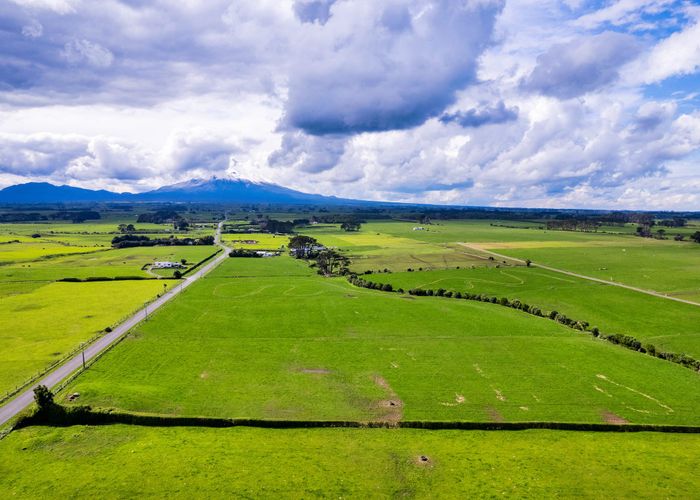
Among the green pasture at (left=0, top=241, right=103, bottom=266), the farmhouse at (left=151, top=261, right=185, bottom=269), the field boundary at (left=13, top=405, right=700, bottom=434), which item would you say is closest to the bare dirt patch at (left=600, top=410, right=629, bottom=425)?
the field boundary at (left=13, top=405, right=700, bottom=434)

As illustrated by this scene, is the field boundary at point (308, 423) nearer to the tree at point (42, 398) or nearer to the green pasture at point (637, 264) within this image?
the tree at point (42, 398)

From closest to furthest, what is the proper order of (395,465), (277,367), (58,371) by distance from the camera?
(395,465)
(58,371)
(277,367)

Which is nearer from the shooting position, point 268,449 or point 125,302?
point 268,449

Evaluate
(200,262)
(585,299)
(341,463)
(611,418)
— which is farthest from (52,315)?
(585,299)

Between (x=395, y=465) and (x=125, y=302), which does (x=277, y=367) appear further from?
(x=125, y=302)

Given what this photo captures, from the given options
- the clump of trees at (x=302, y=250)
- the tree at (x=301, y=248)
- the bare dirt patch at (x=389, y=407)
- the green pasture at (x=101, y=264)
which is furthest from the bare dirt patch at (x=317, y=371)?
the tree at (x=301, y=248)

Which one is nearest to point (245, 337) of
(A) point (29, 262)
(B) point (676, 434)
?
(B) point (676, 434)

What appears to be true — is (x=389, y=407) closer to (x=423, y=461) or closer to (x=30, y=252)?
(x=423, y=461)
